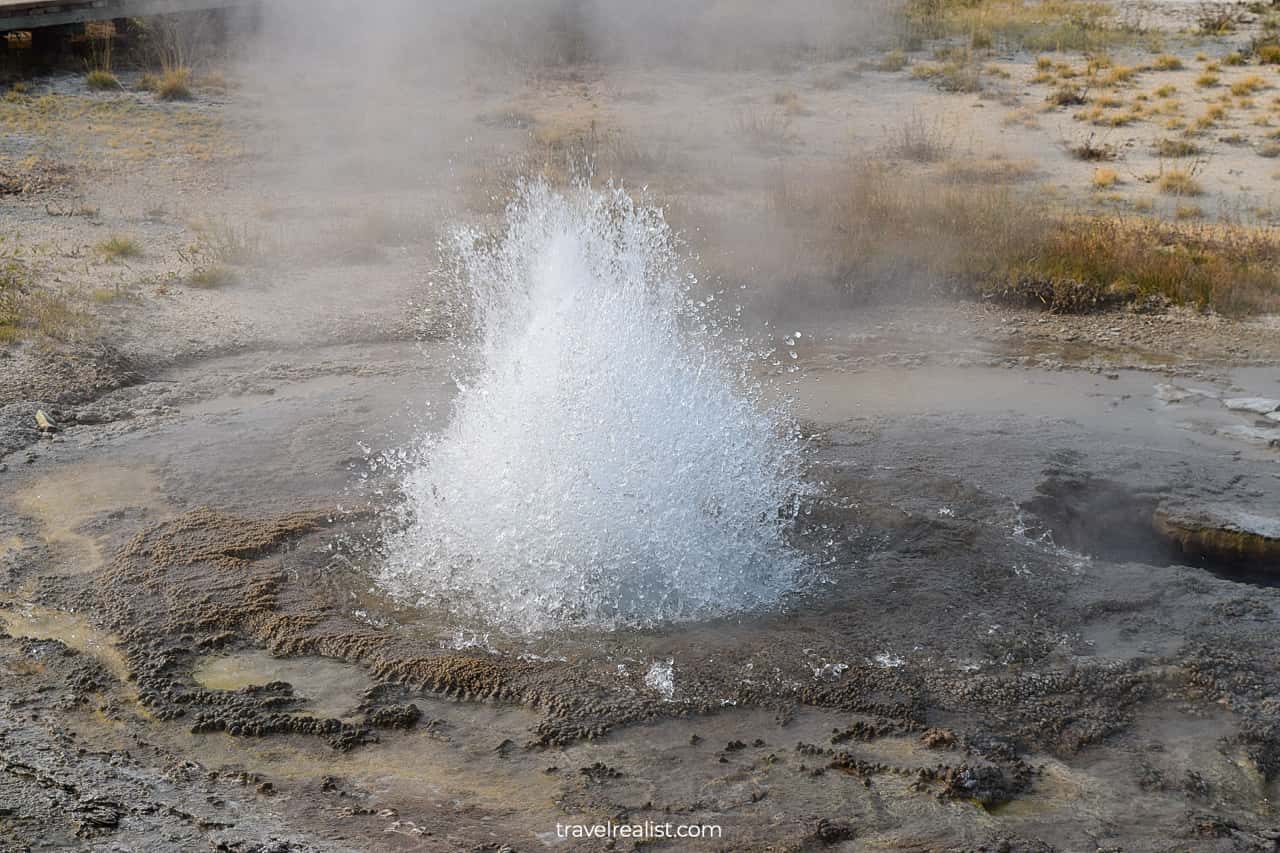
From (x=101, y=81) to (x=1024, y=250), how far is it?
850 cm

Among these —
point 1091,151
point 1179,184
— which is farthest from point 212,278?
point 1091,151

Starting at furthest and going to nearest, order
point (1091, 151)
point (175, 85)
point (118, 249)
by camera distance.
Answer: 1. point (175, 85)
2. point (1091, 151)
3. point (118, 249)

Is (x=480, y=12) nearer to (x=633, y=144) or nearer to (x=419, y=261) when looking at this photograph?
(x=419, y=261)

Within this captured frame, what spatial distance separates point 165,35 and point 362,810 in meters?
10.2

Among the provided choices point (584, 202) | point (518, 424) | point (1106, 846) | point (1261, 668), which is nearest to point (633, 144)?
point (584, 202)

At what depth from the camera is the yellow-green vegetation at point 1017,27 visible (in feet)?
43.7

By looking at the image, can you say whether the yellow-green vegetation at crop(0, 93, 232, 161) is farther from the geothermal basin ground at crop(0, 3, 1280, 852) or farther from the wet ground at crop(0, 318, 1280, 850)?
the wet ground at crop(0, 318, 1280, 850)

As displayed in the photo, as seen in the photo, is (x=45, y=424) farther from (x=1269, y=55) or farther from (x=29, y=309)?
(x=1269, y=55)

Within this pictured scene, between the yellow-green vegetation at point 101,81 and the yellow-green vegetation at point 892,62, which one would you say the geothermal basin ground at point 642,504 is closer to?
the yellow-green vegetation at point 101,81

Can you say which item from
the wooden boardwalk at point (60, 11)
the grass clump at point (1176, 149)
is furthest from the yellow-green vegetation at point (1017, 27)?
the wooden boardwalk at point (60, 11)

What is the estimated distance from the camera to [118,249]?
276 inches

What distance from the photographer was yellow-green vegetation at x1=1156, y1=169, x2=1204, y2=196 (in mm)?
8570

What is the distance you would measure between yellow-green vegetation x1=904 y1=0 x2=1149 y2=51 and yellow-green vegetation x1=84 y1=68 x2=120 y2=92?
7482 millimetres

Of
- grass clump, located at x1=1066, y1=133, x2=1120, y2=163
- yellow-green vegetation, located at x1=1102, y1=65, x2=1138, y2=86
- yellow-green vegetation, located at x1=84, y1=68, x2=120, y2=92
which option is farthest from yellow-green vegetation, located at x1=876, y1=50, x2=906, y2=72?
yellow-green vegetation, located at x1=84, y1=68, x2=120, y2=92
